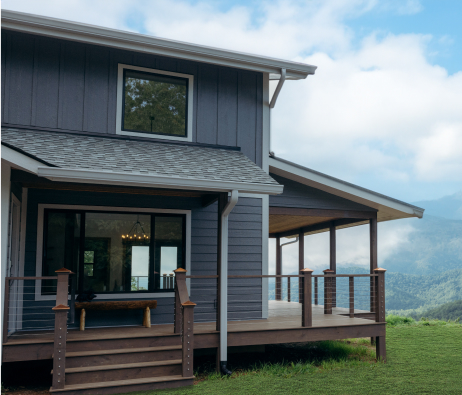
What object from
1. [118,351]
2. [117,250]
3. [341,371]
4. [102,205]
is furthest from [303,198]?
[118,351]

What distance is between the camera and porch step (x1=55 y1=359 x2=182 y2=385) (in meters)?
5.68

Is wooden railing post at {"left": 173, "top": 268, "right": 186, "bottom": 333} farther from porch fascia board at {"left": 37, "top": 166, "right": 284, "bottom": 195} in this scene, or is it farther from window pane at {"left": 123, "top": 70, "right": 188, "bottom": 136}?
window pane at {"left": 123, "top": 70, "right": 188, "bottom": 136}

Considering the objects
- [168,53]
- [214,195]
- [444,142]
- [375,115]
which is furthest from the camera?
[444,142]

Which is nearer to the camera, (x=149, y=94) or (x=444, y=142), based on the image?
(x=149, y=94)

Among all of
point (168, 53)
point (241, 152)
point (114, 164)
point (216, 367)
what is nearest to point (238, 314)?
point (216, 367)

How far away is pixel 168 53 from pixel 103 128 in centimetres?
167

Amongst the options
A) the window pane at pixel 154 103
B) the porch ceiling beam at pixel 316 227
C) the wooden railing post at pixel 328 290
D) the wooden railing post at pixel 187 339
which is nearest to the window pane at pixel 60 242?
the window pane at pixel 154 103

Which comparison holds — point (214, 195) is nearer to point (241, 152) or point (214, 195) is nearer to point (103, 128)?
point (241, 152)

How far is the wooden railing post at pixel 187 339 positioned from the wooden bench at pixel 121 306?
1.37 metres

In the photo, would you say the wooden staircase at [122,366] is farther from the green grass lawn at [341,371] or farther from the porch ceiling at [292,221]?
the porch ceiling at [292,221]

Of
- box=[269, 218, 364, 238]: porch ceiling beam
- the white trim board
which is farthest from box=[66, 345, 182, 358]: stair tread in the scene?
box=[269, 218, 364, 238]: porch ceiling beam

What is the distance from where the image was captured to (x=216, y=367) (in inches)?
265

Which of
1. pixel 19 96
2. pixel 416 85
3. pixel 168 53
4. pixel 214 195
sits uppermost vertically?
pixel 416 85

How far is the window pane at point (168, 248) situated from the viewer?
7859 mm
